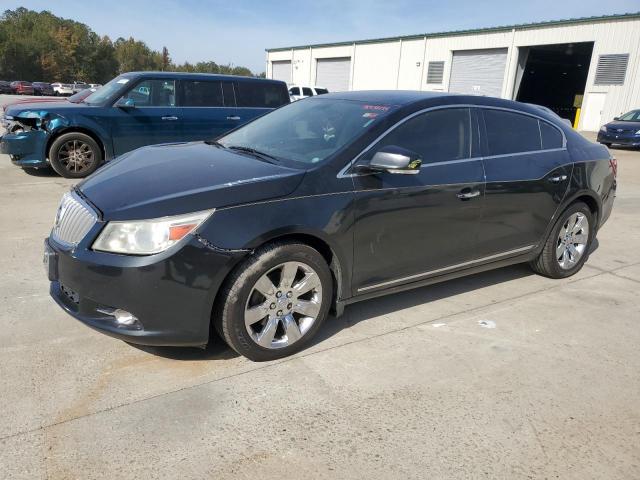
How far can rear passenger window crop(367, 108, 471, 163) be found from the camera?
3.58 m

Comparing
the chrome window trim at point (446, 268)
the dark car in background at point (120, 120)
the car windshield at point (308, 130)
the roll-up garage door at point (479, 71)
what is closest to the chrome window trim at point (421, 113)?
the car windshield at point (308, 130)

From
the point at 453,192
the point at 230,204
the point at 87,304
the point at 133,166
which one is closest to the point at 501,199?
the point at 453,192

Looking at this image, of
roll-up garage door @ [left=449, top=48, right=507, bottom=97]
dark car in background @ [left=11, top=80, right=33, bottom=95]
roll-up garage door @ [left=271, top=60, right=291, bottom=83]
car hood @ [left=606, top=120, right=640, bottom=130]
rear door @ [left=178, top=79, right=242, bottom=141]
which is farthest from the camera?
roll-up garage door @ [left=271, top=60, right=291, bottom=83]

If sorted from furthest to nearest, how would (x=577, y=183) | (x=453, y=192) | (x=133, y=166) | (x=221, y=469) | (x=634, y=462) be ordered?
(x=577, y=183) → (x=453, y=192) → (x=133, y=166) → (x=634, y=462) → (x=221, y=469)

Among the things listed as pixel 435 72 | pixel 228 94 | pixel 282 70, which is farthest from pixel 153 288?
pixel 282 70

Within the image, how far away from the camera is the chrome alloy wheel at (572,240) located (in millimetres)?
4801

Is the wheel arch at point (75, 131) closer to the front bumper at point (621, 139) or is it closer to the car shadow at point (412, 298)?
the car shadow at point (412, 298)

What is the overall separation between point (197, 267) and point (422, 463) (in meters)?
1.47

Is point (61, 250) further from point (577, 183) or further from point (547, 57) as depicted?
point (547, 57)

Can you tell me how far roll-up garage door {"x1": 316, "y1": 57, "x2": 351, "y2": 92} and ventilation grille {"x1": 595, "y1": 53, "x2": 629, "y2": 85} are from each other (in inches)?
796

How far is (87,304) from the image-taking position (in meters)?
2.85

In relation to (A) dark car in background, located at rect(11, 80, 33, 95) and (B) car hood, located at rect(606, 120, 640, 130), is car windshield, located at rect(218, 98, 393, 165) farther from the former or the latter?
(A) dark car in background, located at rect(11, 80, 33, 95)

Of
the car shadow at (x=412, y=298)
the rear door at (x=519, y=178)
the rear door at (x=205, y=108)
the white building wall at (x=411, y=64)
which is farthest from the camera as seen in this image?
the white building wall at (x=411, y=64)

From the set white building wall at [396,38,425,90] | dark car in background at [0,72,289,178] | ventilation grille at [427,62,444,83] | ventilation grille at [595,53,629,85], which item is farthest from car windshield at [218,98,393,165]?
white building wall at [396,38,425,90]
